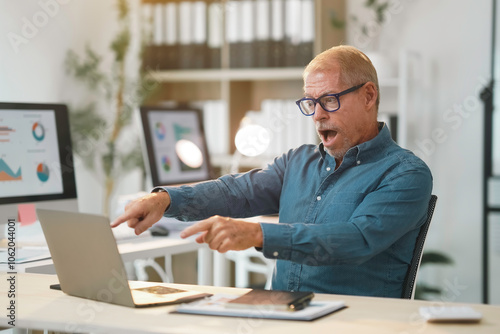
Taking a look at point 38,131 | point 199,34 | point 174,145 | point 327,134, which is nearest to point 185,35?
point 199,34

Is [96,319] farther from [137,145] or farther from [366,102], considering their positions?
[137,145]

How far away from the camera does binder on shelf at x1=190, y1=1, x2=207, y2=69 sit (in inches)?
165

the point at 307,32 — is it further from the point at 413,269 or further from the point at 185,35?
the point at 413,269

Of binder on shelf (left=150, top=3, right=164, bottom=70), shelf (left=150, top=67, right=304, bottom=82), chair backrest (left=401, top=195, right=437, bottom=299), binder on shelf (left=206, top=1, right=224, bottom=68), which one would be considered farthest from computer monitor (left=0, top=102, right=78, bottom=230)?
binder on shelf (left=150, top=3, right=164, bottom=70)

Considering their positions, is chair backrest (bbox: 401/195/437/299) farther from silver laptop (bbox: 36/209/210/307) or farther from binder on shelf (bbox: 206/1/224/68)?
binder on shelf (bbox: 206/1/224/68)

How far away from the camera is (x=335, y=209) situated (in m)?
1.76

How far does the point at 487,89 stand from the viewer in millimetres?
3697

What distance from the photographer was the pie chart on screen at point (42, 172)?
229 centimetres

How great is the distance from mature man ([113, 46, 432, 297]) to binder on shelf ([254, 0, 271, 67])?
6.88ft

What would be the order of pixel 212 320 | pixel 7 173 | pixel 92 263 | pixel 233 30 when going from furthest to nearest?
pixel 233 30, pixel 7 173, pixel 92 263, pixel 212 320

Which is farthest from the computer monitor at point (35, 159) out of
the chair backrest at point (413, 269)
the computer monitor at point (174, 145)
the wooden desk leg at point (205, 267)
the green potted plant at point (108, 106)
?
the green potted plant at point (108, 106)

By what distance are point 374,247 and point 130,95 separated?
9.89 ft

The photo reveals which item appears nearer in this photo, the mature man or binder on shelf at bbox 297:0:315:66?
the mature man

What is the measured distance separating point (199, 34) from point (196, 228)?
305cm
